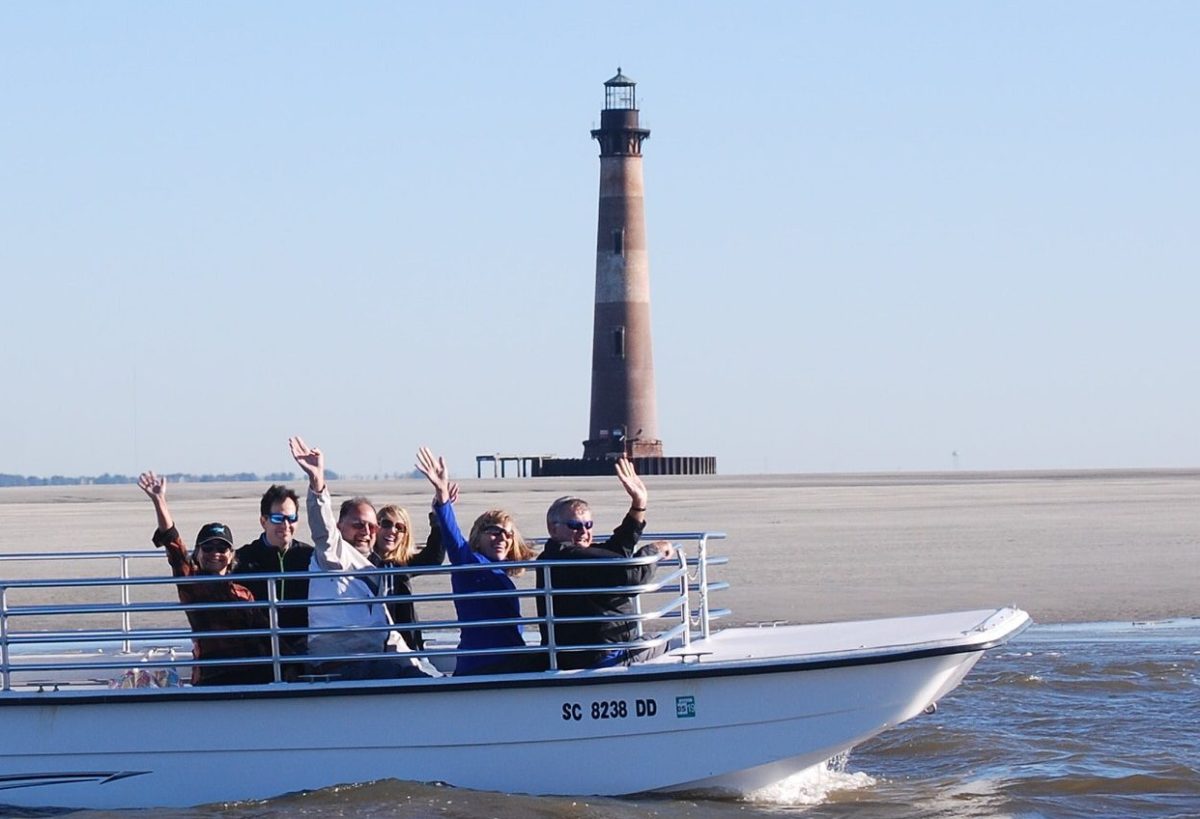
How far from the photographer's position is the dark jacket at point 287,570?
29.5ft

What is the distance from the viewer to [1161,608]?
15.8 m

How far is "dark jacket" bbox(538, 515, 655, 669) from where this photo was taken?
877 cm

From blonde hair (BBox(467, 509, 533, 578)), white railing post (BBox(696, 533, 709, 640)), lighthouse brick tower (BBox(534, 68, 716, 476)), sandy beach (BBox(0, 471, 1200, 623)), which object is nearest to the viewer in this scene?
blonde hair (BBox(467, 509, 533, 578))

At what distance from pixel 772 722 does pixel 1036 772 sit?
6.47 ft

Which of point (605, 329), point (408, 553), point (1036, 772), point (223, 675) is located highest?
point (605, 329)

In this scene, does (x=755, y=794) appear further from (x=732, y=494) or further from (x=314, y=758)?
(x=732, y=494)

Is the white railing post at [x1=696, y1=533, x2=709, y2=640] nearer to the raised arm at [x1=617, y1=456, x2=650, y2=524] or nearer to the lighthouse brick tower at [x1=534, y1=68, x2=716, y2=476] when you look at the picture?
the raised arm at [x1=617, y1=456, x2=650, y2=524]

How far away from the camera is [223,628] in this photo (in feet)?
29.8

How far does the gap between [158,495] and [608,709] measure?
249 centimetres

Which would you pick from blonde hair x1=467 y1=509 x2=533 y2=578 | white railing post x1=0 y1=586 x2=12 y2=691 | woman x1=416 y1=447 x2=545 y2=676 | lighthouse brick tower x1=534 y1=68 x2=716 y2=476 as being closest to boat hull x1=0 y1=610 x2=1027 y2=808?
white railing post x1=0 y1=586 x2=12 y2=691

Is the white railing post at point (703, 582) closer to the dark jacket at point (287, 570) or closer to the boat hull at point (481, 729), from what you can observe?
the boat hull at point (481, 729)

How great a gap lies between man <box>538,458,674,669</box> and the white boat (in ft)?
0.72

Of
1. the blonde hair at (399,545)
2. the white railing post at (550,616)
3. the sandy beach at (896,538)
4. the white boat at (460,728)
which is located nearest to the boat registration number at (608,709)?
the white boat at (460,728)

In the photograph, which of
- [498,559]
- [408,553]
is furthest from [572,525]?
[408,553]
